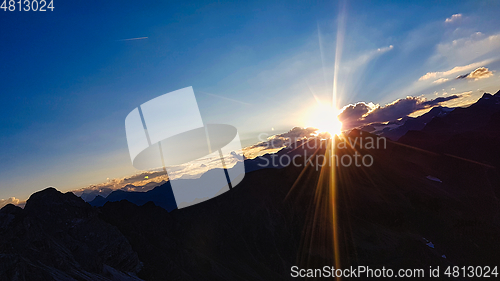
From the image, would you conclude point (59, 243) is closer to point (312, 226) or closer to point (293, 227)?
point (293, 227)

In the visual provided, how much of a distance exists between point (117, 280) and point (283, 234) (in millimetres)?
73930

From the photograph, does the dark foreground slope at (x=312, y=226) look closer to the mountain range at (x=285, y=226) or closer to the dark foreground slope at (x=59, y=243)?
the mountain range at (x=285, y=226)

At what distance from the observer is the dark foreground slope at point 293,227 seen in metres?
44.2

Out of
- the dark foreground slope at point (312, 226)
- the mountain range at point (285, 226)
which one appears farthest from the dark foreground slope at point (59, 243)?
the dark foreground slope at point (312, 226)

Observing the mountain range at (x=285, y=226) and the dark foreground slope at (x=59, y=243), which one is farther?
the mountain range at (x=285, y=226)

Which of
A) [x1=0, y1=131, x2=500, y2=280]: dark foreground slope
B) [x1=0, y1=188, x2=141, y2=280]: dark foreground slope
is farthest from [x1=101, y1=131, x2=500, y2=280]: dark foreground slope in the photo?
[x1=0, y1=188, x2=141, y2=280]: dark foreground slope

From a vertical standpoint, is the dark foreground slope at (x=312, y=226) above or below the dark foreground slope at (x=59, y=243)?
below

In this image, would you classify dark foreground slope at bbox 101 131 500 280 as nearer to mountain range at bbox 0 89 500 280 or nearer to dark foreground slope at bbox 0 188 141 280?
mountain range at bbox 0 89 500 280

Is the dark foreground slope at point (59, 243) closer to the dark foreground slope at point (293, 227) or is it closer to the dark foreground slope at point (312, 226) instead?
the dark foreground slope at point (293, 227)

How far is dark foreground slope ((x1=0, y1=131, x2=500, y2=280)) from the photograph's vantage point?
44.2 meters

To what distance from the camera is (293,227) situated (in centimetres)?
9812

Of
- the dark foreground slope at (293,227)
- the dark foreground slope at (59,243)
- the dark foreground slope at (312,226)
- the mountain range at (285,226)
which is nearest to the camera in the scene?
the dark foreground slope at (59,243)

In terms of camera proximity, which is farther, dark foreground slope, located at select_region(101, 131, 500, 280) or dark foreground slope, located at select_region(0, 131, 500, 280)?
dark foreground slope, located at select_region(101, 131, 500, 280)

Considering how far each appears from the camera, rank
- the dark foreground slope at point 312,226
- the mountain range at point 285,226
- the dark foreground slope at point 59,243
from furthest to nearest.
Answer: the dark foreground slope at point 312,226
the mountain range at point 285,226
the dark foreground slope at point 59,243
